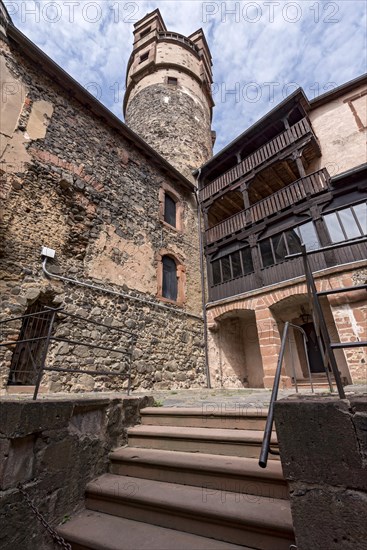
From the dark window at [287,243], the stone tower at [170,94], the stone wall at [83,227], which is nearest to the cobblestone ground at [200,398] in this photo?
the stone wall at [83,227]

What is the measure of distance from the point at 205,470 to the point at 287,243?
851 cm

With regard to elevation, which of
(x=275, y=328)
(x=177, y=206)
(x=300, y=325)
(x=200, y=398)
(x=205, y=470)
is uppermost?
(x=177, y=206)

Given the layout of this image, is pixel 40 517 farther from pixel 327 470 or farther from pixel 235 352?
pixel 235 352

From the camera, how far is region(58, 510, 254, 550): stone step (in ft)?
5.46

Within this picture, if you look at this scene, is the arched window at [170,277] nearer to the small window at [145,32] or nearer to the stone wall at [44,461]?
the stone wall at [44,461]

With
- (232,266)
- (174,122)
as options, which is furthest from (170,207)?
(174,122)

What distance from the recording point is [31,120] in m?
6.70

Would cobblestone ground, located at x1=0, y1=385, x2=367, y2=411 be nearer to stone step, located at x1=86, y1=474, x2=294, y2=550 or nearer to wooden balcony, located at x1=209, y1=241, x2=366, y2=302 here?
stone step, located at x1=86, y1=474, x2=294, y2=550

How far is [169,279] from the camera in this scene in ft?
31.1

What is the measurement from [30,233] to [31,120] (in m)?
3.17

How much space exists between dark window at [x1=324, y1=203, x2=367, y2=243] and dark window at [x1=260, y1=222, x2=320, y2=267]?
545 millimetres

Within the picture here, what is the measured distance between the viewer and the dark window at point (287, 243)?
895cm

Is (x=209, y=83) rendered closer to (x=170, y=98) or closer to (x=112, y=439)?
(x=170, y=98)

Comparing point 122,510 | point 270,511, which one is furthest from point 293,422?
point 122,510
